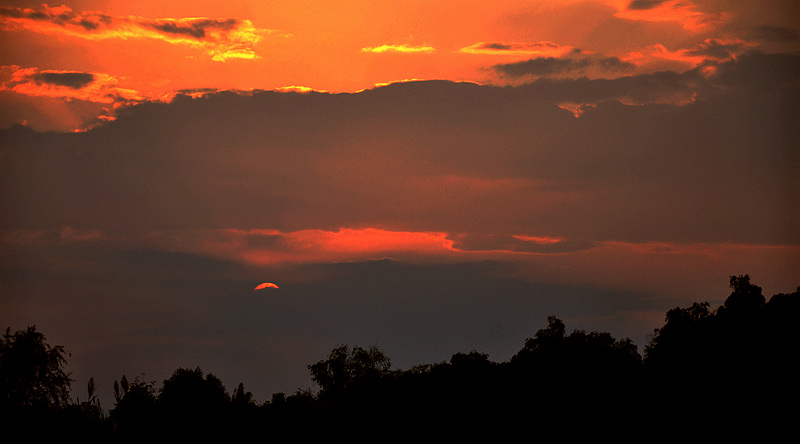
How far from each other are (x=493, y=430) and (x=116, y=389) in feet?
57.9

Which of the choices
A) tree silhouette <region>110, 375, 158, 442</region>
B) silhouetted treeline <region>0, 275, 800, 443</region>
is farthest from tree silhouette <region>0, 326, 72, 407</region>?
tree silhouette <region>110, 375, 158, 442</region>

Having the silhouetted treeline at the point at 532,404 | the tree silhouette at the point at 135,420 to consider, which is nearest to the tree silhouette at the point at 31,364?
the silhouetted treeline at the point at 532,404

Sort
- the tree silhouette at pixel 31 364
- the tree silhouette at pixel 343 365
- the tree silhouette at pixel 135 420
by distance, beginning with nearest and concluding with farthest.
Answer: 1. the tree silhouette at pixel 135 420
2. the tree silhouette at pixel 31 364
3. the tree silhouette at pixel 343 365

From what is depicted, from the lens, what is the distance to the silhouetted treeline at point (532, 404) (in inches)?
952

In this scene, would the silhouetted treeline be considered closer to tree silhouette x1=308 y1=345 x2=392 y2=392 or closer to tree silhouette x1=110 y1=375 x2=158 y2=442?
tree silhouette x1=110 y1=375 x2=158 y2=442

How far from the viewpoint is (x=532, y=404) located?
56.6 metres

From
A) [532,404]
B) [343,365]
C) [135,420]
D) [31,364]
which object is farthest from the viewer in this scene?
[343,365]

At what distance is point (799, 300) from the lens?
58562 mm

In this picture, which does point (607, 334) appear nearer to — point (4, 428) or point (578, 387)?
point (578, 387)

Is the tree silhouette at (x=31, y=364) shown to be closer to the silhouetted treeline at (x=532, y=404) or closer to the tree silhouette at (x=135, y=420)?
the silhouetted treeline at (x=532, y=404)

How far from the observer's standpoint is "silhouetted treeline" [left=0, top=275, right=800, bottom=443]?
24.2 m

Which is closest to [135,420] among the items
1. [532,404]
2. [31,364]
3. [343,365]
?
[532,404]

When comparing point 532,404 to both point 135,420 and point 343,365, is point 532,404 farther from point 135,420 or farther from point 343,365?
point 343,365

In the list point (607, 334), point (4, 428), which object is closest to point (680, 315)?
point (607, 334)
